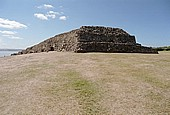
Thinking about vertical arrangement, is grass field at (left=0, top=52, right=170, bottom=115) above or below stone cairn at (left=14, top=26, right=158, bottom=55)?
below

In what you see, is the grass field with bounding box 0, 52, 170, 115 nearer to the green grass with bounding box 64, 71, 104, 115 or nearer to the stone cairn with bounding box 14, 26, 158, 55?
the green grass with bounding box 64, 71, 104, 115

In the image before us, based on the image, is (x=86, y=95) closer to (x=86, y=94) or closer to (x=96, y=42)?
(x=86, y=94)

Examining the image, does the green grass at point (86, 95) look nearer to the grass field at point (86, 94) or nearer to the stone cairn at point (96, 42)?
the grass field at point (86, 94)

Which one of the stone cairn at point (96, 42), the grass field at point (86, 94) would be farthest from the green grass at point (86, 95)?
the stone cairn at point (96, 42)

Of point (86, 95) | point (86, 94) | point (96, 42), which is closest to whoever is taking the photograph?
point (86, 95)

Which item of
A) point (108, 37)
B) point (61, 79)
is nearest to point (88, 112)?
point (61, 79)

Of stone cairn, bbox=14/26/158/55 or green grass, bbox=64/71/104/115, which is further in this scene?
stone cairn, bbox=14/26/158/55

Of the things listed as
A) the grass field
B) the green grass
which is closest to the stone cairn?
→ the grass field

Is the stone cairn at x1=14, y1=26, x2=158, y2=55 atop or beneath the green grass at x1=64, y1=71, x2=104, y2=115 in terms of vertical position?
atop

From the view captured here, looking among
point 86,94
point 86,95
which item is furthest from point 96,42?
point 86,95

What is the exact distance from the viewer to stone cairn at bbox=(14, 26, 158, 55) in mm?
28797

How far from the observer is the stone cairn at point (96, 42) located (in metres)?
28.8

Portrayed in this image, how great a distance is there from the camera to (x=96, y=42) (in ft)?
97.3

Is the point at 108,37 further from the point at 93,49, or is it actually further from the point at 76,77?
the point at 76,77
